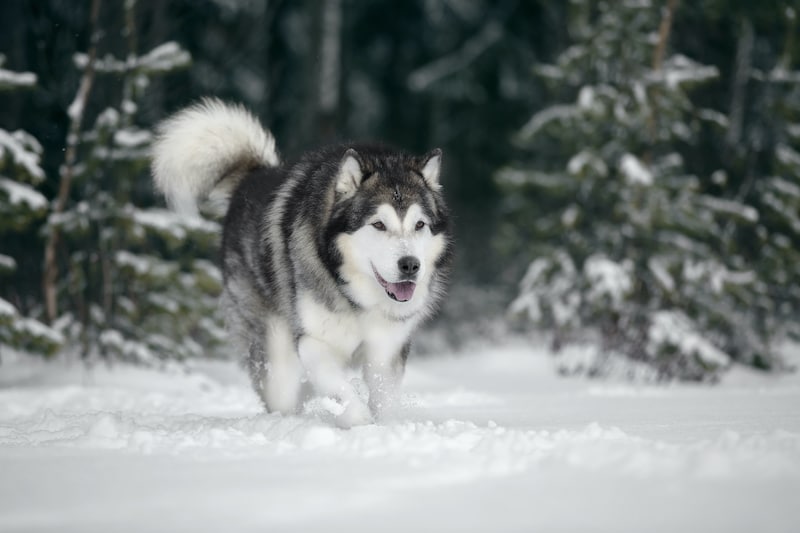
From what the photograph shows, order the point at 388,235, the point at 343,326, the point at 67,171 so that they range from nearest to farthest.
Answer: the point at 388,235 → the point at 343,326 → the point at 67,171

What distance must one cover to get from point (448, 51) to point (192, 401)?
14476 millimetres

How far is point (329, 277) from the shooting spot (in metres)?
4.18

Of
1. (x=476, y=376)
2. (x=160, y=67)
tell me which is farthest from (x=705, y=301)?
(x=160, y=67)

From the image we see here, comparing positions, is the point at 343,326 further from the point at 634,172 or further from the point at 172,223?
the point at 634,172

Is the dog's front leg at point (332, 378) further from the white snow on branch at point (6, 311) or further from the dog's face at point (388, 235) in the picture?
the white snow on branch at point (6, 311)

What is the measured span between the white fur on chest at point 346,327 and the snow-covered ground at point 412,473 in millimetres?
466

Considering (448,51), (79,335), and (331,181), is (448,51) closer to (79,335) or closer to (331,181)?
(79,335)

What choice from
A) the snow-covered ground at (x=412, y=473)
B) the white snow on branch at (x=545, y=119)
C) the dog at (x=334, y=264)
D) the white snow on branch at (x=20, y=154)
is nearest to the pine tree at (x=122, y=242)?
the white snow on branch at (x=20, y=154)

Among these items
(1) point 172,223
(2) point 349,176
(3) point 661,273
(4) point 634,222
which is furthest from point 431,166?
(3) point 661,273

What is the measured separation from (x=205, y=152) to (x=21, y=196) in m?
1.80

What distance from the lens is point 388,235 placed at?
13.1 ft

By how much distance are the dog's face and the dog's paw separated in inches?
21.4

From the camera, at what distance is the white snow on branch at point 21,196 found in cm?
599

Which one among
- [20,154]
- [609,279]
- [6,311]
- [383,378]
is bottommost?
[6,311]
